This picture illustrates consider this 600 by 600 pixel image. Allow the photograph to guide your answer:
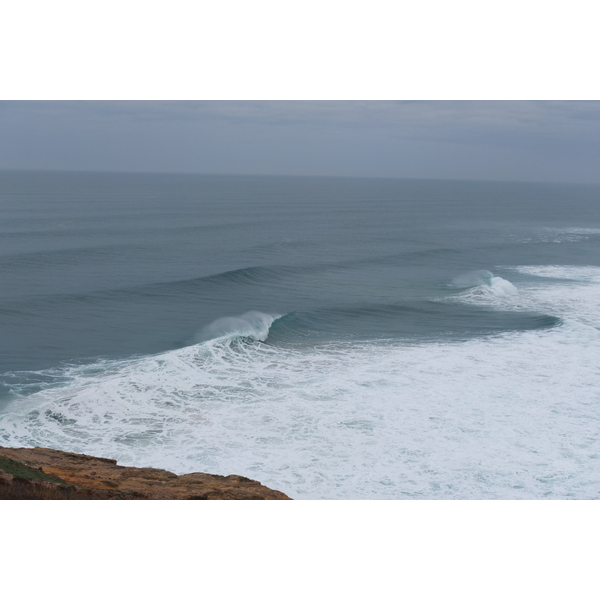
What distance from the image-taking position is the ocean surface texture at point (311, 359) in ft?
39.2

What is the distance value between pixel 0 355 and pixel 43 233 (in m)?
20.9

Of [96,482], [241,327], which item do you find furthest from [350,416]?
[241,327]

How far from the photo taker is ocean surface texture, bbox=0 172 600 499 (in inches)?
471

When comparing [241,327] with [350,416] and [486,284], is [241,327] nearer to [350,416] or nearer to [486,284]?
[350,416]

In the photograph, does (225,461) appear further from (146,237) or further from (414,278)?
(146,237)

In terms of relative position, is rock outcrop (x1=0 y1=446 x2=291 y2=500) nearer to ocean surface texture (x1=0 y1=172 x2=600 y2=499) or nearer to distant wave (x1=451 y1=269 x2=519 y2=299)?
ocean surface texture (x1=0 y1=172 x2=600 y2=499)

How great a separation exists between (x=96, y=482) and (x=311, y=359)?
9.93 metres

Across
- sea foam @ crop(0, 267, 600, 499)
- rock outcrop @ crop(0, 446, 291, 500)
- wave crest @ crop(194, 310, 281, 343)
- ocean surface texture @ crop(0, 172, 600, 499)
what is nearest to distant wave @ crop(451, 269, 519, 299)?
ocean surface texture @ crop(0, 172, 600, 499)

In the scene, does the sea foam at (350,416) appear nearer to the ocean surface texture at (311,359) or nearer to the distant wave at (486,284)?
the ocean surface texture at (311,359)

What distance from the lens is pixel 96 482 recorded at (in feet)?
28.2

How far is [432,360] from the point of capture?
693 inches

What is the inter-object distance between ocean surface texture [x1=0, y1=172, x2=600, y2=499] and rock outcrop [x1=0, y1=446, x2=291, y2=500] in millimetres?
1853

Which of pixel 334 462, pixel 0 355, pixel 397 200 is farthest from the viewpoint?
pixel 397 200

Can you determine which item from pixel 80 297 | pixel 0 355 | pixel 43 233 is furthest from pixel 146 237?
pixel 0 355
